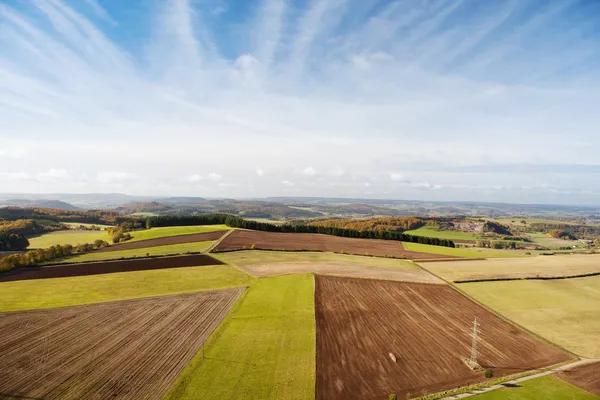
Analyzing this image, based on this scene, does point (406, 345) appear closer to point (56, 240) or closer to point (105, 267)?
point (105, 267)

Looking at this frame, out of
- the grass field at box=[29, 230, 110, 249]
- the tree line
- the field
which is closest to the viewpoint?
the field

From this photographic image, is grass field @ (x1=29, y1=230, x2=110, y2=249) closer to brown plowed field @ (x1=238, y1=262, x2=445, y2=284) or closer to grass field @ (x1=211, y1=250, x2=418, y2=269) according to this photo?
grass field @ (x1=211, y1=250, x2=418, y2=269)

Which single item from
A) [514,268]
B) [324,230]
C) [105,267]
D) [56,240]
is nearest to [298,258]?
[105,267]

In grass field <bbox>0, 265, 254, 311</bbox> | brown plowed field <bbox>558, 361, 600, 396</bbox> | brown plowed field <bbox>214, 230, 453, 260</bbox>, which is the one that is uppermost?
brown plowed field <bbox>214, 230, 453, 260</bbox>

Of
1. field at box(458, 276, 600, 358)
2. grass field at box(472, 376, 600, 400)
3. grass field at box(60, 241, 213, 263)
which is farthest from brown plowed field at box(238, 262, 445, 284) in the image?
grass field at box(472, 376, 600, 400)

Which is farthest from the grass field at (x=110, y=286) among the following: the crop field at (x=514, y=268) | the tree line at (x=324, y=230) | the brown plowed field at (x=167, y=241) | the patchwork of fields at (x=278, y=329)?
the tree line at (x=324, y=230)

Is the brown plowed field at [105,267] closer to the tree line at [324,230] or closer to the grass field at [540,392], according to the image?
the tree line at [324,230]
